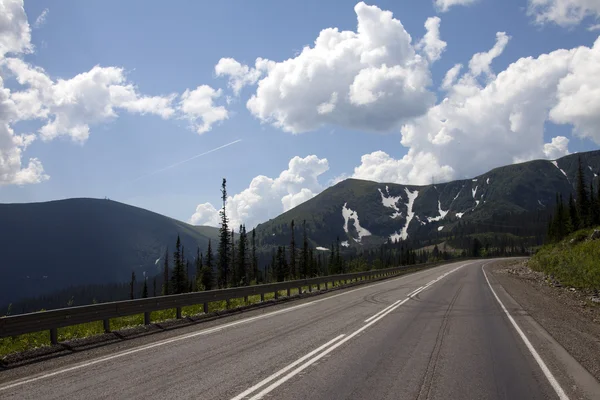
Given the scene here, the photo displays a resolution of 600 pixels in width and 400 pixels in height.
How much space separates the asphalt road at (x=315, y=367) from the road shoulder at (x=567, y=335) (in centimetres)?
36

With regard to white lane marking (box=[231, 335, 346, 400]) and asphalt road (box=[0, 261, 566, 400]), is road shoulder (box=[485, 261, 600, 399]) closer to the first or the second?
asphalt road (box=[0, 261, 566, 400])

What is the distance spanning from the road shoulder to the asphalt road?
0.36m

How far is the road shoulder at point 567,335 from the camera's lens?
6699 millimetres

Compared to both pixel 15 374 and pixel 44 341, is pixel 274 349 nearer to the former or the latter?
pixel 15 374

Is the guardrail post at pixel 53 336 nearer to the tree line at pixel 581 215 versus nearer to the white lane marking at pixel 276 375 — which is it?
the white lane marking at pixel 276 375

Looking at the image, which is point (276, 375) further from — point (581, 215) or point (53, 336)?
point (581, 215)

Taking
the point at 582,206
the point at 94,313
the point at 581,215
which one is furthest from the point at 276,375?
the point at 582,206

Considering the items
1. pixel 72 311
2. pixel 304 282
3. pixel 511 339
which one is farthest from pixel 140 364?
pixel 304 282

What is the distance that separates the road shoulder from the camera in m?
6.70

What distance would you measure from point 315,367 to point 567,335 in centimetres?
738

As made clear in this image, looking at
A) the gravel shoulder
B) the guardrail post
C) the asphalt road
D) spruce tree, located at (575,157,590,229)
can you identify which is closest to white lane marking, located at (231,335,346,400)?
the asphalt road

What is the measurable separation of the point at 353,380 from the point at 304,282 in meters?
19.8

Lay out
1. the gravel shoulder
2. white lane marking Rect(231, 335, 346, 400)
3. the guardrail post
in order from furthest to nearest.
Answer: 1. the guardrail post
2. the gravel shoulder
3. white lane marking Rect(231, 335, 346, 400)

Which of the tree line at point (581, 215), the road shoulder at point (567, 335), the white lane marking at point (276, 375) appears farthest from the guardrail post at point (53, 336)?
the tree line at point (581, 215)
